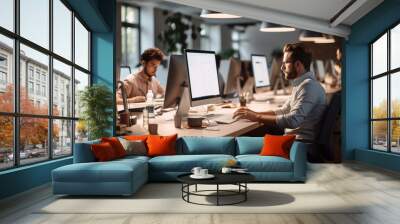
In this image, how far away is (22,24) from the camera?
5.82 metres

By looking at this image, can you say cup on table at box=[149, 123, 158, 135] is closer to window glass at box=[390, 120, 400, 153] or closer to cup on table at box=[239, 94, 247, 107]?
cup on table at box=[239, 94, 247, 107]

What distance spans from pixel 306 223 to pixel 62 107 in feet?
14.3

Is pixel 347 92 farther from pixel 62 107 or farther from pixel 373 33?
pixel 62 107

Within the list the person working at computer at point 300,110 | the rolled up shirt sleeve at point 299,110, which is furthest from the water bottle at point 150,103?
the rolled up shirt sleeve at point 299,110

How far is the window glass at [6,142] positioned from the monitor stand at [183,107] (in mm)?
2392

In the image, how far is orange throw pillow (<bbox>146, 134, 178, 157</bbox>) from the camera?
713 centimetres

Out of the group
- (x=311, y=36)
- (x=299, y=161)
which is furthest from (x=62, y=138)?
(x=311, y=36)

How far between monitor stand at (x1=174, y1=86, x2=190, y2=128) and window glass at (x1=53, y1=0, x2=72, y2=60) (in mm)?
1804

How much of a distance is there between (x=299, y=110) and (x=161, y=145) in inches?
106

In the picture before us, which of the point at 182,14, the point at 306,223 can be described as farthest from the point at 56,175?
the point at 182,14

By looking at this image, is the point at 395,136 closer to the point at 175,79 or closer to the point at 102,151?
the point at 175,79

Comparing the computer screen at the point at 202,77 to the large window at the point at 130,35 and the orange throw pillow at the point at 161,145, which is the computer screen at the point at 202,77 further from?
the large window at the point at 130,35

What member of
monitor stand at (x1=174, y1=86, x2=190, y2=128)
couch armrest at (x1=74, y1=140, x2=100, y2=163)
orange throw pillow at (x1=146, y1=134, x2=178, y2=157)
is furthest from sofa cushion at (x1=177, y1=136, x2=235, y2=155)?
couch armrest at (x1=74, y1=140, x2=100, y2=163)

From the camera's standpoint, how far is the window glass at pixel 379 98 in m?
8.78
